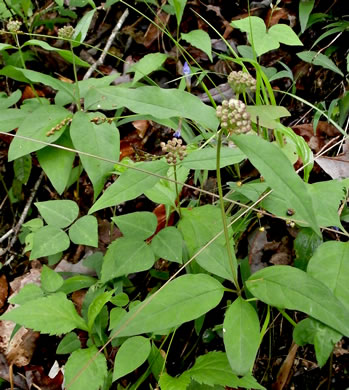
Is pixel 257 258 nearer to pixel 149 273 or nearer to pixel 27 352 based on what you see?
pixel 149 273

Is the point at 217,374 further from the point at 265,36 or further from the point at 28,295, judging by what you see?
the point at 265,36

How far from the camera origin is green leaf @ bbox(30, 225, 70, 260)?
5.32 feet

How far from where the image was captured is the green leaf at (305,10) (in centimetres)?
231

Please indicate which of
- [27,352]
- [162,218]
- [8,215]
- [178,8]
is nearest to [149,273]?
[162,218]

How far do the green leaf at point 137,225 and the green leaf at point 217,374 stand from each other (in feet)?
1.52

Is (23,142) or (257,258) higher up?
(23,142)

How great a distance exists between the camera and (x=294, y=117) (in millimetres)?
2279

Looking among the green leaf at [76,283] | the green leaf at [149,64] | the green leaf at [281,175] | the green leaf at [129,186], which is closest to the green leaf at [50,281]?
the green leaf at [76,283]

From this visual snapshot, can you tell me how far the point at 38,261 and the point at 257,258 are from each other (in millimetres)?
1152

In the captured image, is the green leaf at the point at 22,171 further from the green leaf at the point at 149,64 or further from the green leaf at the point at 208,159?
the green leaf at the point at 208,159

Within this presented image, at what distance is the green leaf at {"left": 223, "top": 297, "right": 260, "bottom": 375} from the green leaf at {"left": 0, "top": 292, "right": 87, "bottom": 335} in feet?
2.03

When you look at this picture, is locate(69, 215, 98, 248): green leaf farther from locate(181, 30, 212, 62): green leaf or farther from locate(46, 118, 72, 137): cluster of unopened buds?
locate(181, 30, 212, 62): green leaf

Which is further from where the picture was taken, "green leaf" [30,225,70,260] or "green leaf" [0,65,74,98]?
"green leaf" [0,65,74,98]

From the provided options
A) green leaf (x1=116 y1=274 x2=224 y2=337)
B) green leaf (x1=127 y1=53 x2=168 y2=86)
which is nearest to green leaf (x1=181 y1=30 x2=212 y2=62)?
green leaf (x1=127 y1=53 x2=168 y2=86)
